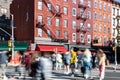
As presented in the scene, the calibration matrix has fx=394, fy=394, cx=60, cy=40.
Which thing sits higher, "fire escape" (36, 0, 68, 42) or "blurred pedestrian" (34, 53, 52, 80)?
"fire escape" (36, 0, 68, 42)

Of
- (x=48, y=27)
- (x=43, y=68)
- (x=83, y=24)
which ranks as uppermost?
(x=83, y=24)

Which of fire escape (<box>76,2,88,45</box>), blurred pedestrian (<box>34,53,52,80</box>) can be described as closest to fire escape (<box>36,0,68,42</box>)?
fire escape (<box>76,2,88,45</box>)

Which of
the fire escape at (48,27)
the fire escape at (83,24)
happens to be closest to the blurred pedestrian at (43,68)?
the fire escape at (48,27)

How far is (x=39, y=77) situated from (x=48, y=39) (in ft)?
193

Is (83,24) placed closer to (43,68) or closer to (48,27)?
(48,27)

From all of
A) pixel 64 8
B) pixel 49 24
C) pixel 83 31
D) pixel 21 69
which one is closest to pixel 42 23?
pixel 49 24

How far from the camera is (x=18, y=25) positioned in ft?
232

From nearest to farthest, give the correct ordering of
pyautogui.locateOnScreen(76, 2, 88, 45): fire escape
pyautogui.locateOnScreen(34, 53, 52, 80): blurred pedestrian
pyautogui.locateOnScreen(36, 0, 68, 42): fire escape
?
1. pyautogui.locateOnScreen(34, 53, 52, 80): blurred pedestrian
2. pyautogui.locateOnScreen(36, 0, 68, 42): fire escape
3. pyautogui.locateOnScreen(76, 2, 88, 45): fire escape

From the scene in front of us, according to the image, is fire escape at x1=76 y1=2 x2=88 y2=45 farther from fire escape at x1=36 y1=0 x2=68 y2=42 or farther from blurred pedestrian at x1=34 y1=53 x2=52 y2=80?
blurred pedestrian at x1=34 y1=53 x2=52 y2=80

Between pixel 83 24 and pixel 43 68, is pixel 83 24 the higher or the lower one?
the higher one

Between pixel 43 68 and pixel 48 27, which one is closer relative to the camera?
pixel 43 68

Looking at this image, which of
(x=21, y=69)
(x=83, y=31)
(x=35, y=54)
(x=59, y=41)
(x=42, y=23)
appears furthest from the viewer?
(x=83, y=31)

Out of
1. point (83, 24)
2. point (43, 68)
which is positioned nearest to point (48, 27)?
point (83, 24)

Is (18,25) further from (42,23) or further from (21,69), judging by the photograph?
(21,69)
